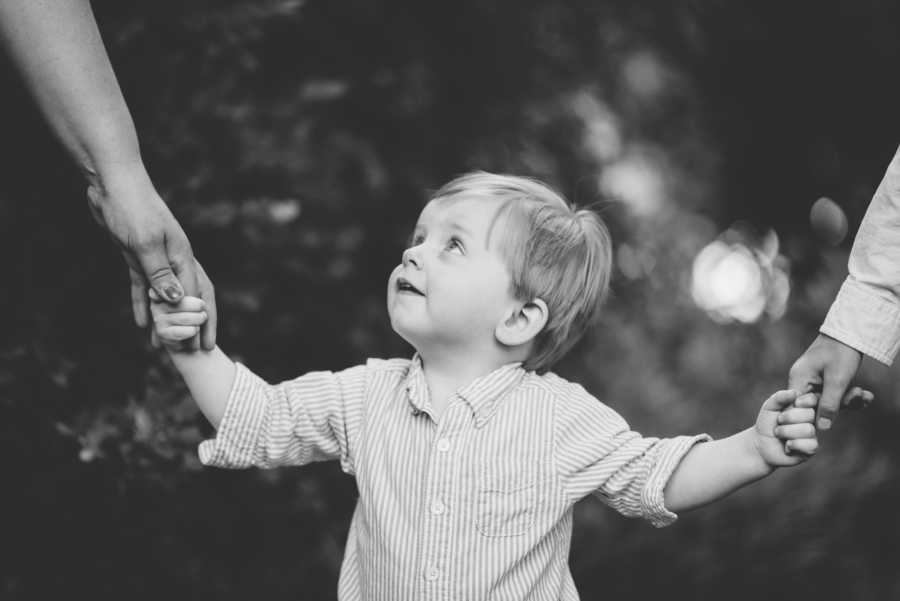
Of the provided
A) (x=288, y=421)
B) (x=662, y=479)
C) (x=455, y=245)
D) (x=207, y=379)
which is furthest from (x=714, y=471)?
(x=207, y=379)

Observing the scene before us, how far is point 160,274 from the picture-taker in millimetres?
1746

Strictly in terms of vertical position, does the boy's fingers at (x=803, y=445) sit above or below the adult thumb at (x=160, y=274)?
above

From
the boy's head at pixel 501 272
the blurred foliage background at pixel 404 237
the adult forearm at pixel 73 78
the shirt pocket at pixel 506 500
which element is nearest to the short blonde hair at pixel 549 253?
the boy's head at pixel 501 272

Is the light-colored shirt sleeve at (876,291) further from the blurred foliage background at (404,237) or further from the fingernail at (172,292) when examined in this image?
the blurred foliage background at (404,237)

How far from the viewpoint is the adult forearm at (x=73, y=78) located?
1.66 m

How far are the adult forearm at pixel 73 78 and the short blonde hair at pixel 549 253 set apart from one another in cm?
68

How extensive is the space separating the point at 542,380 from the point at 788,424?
0.49 metres

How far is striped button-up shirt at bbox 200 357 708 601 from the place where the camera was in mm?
1732

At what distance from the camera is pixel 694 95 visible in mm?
3955

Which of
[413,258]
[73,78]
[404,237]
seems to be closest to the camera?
[73,78]

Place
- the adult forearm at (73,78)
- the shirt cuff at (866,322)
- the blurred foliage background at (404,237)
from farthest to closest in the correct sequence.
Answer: the blurred foliage background at (404,237)
the shirt cuff at (866,322)
the adult forearm at (73,78)

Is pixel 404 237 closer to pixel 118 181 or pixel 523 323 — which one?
pixel 523 323

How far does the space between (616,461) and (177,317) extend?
0.88 metres

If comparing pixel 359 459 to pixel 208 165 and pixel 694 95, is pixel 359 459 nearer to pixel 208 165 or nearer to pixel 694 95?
pixel 208 165
